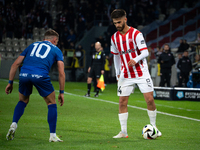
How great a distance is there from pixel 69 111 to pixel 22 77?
464 cm

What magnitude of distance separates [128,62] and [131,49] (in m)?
0.29

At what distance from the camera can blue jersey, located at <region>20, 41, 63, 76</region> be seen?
18.2 feet

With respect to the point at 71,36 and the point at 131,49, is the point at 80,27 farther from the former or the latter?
the point at 131,49

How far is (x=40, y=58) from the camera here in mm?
5566

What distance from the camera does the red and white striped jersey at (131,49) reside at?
19.9 feet

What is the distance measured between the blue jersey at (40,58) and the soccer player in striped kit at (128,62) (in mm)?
1208

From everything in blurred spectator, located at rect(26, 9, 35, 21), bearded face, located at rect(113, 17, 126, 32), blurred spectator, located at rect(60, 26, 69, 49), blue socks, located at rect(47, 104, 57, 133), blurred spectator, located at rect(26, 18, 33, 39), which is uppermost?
blurred spectator, located at rect(26, 9, 35, 21)

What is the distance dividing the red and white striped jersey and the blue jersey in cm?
120

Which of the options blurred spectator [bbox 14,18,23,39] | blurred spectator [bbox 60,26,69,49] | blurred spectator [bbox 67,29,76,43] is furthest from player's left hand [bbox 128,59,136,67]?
blurred spectator [bbox 14,18,23,39]

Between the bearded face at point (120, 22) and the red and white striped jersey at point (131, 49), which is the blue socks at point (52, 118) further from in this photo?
the bearded face at point (120, 22)

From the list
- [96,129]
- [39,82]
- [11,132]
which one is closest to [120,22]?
[39,82]

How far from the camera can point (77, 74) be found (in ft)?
86.0

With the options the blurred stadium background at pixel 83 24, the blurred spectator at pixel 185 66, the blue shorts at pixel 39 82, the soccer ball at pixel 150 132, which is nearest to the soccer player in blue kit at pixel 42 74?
the blue shorts at pixel 39 82

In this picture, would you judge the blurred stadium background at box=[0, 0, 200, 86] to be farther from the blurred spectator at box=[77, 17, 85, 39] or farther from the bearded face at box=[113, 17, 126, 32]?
the bearded face at box=[113, 17, 126, 32]
